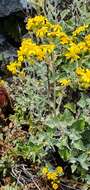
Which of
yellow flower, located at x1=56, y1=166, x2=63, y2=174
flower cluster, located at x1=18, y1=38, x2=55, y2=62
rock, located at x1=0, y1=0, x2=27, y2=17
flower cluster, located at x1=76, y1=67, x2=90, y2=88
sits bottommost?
yellow flower, located at x1=56, y1=166, x2=63, y2=174

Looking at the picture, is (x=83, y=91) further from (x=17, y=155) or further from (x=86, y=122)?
(x=17, y=155)

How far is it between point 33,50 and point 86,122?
0.61 m

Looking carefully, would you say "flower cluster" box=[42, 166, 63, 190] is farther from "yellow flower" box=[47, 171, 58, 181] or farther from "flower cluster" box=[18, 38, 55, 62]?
"flower cluster" box=[18, 38, 55, 62]

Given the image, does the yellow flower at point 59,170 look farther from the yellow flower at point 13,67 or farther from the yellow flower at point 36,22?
the yellow flower at point 36,22

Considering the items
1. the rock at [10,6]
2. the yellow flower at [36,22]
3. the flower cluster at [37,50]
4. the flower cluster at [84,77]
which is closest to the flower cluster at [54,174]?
the flower cluster at [84,77]

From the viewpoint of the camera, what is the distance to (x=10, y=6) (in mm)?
4215

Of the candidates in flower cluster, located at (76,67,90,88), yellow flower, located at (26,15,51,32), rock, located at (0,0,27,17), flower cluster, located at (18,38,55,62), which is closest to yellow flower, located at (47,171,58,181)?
flower cluster, located at (76,67,90,88)

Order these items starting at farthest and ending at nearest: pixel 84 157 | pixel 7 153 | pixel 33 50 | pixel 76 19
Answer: pixel 76 19
pixel 7 153
pixel 84 157
pixel 33 50

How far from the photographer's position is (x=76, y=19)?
Result: 376cm

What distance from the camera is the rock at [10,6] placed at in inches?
165

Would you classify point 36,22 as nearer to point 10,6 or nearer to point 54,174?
point 54,174

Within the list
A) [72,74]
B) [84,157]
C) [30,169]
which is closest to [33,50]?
[72,74]

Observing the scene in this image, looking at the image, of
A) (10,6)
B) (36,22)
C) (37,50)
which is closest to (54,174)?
(37,50)

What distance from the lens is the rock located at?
420 centimetres
